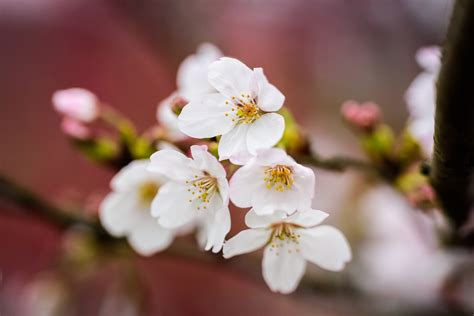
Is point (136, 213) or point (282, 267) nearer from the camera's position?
point (282, 267)

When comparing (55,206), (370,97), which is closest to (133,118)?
(370,97)

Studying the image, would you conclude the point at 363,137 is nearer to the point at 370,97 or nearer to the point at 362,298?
the point at 362,298

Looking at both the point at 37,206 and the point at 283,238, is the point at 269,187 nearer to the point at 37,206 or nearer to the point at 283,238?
the point at 283,238

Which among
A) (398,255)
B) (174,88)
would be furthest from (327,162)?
(174,88)

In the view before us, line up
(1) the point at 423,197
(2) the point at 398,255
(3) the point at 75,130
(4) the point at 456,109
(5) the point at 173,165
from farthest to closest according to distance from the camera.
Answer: (2) the point at 398,255, (3) the point at 75,130, (1) the point at 423,197, (5) the point at 173,165, (4) the point at 456,109

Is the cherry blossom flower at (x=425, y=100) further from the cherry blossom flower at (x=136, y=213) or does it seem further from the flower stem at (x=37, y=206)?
the flower stem at (x=37, y=206)
